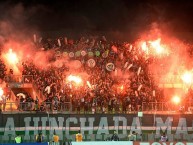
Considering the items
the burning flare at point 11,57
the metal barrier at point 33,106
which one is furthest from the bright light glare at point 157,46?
the burning flare at point 11,57

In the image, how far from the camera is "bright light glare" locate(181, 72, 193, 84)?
41.7 meters

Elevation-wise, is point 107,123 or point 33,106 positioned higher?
point 33,106

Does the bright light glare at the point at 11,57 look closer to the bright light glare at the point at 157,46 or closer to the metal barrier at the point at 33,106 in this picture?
the metal barrier at the point at 33,106

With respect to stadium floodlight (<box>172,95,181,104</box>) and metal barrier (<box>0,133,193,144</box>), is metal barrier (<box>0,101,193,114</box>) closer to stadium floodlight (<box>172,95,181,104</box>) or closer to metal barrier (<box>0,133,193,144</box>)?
stadium floodlight (<box>172,95,181,104</box>)

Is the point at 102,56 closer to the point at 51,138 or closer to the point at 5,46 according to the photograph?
the point at 5,46

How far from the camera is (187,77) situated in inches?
1651

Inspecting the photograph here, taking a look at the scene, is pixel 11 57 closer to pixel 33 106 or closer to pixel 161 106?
pixel 33 106

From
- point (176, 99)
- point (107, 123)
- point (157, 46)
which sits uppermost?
point (157, 46)

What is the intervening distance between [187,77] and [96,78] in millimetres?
6962

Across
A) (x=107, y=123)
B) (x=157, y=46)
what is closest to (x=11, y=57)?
(x=107, y=123)

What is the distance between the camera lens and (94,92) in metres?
39.2

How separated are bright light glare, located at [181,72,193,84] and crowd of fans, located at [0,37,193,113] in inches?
91.3

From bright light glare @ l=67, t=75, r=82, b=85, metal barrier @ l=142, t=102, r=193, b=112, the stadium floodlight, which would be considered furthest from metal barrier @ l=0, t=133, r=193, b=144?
bright light glare @ l=67, t=75, r=82, b=85

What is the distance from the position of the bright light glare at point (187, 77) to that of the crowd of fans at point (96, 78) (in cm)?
232
